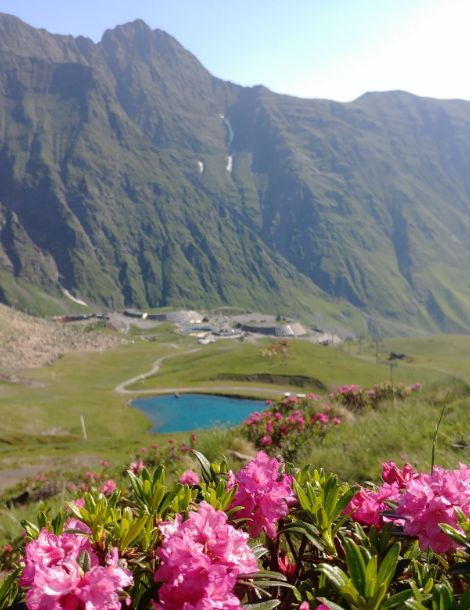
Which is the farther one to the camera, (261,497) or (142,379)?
(142,379)

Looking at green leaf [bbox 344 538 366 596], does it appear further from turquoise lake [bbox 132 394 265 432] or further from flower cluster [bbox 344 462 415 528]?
turquoise lake [bbox 132 394 265 432]

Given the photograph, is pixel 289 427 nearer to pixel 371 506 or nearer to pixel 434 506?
pixel 371 506

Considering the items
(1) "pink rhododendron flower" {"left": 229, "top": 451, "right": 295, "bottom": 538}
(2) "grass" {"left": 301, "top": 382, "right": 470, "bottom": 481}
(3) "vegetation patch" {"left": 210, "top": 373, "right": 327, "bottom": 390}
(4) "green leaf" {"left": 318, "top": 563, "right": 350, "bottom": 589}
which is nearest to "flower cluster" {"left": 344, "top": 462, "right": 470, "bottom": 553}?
(4) "green leaf" {"left": 318, "top": 563, "right": 350, "bottom": 589}

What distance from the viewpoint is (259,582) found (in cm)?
236


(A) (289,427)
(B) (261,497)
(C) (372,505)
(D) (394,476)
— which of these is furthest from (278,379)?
(B) (261,497)

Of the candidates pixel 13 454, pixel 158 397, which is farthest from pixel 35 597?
pixel 158 397

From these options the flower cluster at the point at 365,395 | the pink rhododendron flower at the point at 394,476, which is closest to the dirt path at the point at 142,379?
the flower cluster at the point at 365,395

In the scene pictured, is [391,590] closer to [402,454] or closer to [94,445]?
[402,454]

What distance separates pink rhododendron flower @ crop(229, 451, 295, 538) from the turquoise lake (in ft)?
217

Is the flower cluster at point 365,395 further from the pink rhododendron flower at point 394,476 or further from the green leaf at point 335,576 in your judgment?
the green leaf at point 335,576

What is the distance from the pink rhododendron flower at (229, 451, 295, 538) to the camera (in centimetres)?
284

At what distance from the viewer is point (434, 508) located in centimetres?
257

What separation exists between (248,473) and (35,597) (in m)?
1.35

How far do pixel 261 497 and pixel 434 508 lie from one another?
3.04 feet
